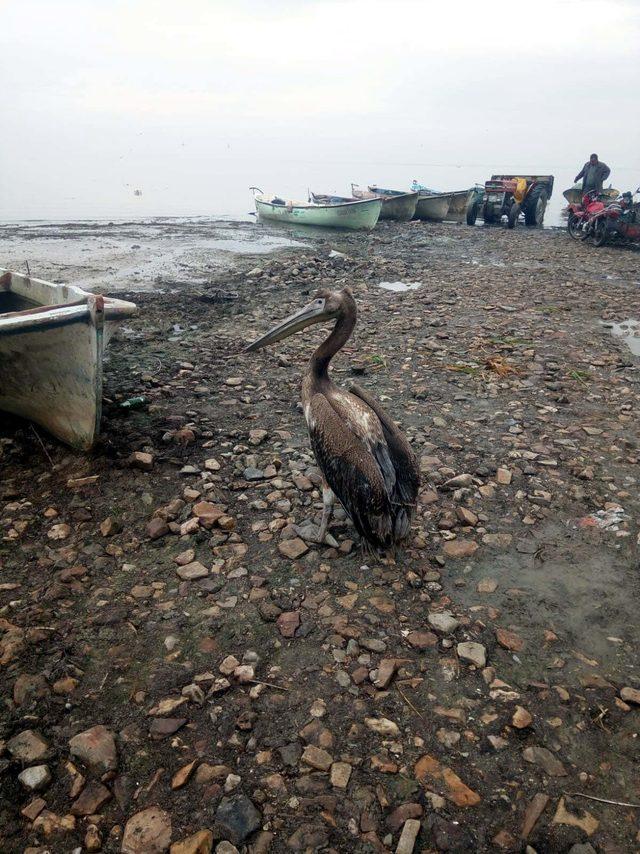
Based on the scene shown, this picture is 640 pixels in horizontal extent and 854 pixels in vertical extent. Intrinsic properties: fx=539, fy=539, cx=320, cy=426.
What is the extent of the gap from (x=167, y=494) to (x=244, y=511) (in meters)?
0.71

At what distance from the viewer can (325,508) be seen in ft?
13.5

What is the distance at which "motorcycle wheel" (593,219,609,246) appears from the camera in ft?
55.1

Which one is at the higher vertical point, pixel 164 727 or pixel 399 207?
pixel 399 207

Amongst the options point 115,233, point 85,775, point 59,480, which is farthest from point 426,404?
point 115,233

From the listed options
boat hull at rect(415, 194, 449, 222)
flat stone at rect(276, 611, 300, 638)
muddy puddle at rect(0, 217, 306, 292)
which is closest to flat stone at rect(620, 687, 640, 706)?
flat stone at rect(276, 611, 300, 638)

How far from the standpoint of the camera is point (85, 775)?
252 centimetres

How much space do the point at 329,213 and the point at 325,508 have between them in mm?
20680

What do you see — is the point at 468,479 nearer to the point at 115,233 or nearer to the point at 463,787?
the point at 463,787

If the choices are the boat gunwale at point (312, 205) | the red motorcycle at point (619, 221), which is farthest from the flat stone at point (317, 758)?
the boat gunwale at point (312, 205)

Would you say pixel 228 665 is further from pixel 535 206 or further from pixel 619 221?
pixel 535 206

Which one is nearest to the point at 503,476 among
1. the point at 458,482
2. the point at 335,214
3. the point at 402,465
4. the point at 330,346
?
the point at 458,482

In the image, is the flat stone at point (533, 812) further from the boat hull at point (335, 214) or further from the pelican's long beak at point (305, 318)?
the boat hull at point (335, 214)

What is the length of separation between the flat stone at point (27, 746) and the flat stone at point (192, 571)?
1.30 m

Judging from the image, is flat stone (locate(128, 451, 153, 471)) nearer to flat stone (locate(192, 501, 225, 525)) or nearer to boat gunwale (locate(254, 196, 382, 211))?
flat stone (locate(192, 501, 225, 525))
